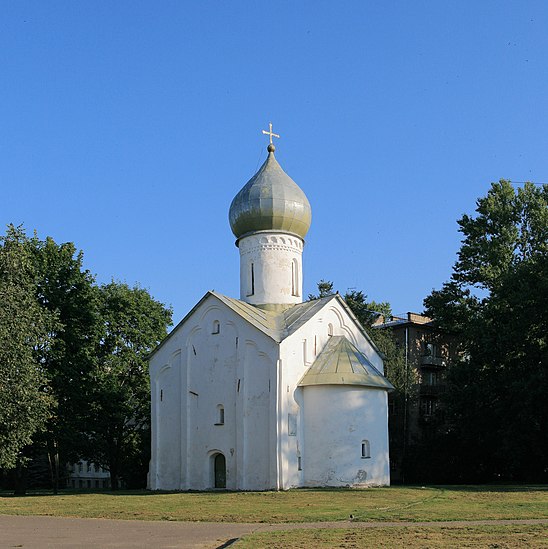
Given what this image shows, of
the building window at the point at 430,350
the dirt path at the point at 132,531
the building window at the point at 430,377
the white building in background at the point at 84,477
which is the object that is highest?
the building window at the point at 430,350

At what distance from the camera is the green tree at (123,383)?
3600 cm

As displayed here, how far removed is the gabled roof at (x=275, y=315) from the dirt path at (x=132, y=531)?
13.7m

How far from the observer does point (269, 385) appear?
94.7 feet

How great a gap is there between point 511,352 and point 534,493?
33.7ft

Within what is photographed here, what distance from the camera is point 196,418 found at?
101ft

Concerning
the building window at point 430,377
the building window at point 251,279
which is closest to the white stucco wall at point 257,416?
the building window at point 251,279

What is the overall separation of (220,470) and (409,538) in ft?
61.1

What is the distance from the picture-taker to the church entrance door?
29.9 m

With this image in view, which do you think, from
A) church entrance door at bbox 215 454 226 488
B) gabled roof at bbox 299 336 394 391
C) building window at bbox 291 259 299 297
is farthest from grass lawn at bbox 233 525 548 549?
building window at bbox 291 259 299 297

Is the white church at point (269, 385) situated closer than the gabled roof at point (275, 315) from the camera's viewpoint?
Yes

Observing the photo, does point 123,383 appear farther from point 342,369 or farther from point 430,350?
point 430,350

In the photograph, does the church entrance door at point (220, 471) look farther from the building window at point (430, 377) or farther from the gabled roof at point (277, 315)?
the building window at point (430, 377)

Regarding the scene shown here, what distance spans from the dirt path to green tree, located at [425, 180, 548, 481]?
60.0 feet

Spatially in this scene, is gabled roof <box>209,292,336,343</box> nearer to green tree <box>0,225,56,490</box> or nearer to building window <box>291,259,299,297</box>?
building window <box>291,259,299,297</box>
